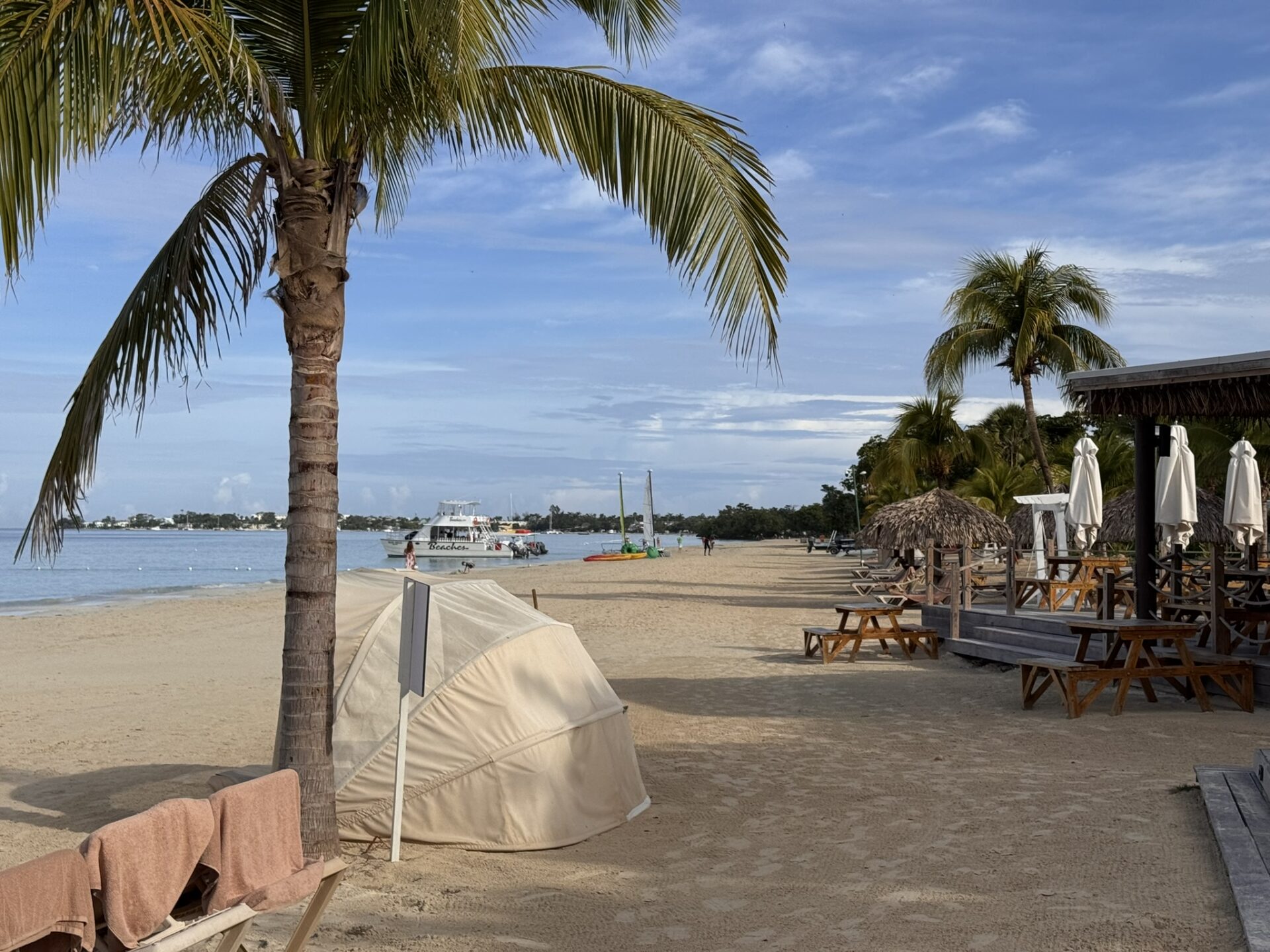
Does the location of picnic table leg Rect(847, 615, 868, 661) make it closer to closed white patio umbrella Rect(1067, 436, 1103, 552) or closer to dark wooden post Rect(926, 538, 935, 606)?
closed white patio umbrella Rect(1067, 436, 1103, 552)

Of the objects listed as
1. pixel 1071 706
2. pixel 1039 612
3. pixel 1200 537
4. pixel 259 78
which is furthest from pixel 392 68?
pixel 1200 537

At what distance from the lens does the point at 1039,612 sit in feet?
49.9

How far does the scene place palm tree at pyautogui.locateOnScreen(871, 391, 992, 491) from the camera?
36.1 metres

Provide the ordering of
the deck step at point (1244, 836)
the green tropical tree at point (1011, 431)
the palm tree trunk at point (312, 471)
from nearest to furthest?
1. the deck step at point (1244, 836)
2. the palm tree trunk at point (312, 471)
3. the green tropical tree at point (1011, 431)

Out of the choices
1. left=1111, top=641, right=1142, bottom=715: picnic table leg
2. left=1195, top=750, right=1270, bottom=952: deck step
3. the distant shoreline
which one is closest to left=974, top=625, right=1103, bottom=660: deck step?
left=1111, top=641, right=1142, bottom=715: picnic table leg

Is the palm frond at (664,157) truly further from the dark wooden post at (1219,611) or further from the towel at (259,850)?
the dark wooden post at (1219,611)

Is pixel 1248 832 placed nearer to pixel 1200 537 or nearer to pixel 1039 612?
pixel 1039 612

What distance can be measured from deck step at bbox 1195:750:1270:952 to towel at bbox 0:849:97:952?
3899 mm

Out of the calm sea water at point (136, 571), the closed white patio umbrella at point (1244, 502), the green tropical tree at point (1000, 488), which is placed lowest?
the calm sea water at point (136, 571)

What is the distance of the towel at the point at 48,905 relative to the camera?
322cm

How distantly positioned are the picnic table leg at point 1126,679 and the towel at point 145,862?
27.4 ft

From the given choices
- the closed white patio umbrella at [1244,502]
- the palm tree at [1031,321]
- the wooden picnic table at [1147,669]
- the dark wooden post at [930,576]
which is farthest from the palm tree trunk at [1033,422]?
the wooden picnic table at [1147,669]

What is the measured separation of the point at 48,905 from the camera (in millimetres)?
3330

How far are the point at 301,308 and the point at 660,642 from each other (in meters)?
12.9
